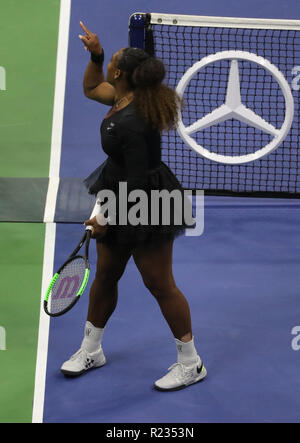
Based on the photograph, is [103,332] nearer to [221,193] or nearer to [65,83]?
[221,193]

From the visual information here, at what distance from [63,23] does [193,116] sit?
253 centimetres

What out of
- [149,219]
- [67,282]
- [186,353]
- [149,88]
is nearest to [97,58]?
[149,88]

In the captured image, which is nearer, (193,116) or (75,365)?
(75,365)

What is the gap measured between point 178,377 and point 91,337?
60 cm

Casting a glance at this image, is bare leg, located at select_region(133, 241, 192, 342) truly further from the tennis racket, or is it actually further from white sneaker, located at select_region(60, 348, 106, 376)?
white sneaker, located at select_region(60, 348, 106, 376)

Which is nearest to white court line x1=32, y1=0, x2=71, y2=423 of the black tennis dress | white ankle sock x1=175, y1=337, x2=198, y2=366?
white ankle sock x1=175, y1=337, x2=198, y2=366

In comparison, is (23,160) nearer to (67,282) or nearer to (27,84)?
(27,84)

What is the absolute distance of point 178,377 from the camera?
543 centimetres

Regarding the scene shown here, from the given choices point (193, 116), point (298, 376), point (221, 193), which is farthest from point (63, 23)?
point (298, 376)

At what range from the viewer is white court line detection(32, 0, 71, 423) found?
18.0ft

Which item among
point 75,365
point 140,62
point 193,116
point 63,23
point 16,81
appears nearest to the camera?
point 140,62

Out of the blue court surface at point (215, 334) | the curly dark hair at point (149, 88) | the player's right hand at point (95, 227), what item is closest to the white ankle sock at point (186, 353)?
the blue court surface at point (215, 334)

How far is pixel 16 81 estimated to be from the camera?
9.02m

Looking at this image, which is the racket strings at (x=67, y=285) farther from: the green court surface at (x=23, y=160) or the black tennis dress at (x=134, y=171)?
the green court surface at (x=23, y=160)
